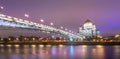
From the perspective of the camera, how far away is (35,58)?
4034 centimetres

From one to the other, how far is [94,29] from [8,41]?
43834 mm

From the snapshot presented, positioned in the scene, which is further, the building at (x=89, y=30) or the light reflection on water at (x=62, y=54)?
the building at (x=89, y=30)

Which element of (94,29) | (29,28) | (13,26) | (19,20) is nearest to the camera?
(13,26)

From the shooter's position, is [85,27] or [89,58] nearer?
[89,58]

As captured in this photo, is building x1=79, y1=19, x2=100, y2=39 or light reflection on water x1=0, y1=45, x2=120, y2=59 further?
building x1=79, y1=19, x2=100, y2=39

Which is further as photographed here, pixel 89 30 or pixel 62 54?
pixel 89 30

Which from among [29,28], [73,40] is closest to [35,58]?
[29,28]

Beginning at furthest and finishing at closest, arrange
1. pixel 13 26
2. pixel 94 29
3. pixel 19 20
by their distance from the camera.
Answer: pixel 94 29 → pixel 19 20 → pixel 13 26

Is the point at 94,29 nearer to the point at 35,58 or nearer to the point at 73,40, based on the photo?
the point at 73,40

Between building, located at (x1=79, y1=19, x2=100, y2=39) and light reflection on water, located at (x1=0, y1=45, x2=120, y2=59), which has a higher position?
building, located at (x1=79, y1=19, x2=100, y2=39)

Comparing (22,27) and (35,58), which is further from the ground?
(22,27)

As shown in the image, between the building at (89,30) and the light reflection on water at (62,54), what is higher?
the building at (89,30)

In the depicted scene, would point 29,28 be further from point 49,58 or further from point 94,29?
point 94,29

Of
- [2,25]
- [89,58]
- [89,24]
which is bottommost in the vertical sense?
[89,58]
